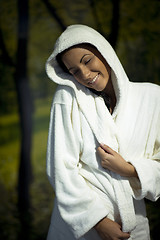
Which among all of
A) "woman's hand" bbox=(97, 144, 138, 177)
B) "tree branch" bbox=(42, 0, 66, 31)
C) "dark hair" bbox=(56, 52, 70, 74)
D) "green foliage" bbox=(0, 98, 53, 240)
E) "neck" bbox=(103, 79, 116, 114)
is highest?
"tree branch" bbox=(42, 0, 66, 31)

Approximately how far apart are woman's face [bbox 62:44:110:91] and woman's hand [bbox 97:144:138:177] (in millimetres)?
219

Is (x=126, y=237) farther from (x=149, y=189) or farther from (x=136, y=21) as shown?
(x=136, y=21)

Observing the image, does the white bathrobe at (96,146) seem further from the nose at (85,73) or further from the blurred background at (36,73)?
the blurred background at (36,73)

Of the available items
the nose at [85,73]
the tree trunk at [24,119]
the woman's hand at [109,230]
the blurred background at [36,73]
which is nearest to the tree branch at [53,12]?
the blurred background at [36,73]

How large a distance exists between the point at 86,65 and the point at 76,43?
0.26 ft

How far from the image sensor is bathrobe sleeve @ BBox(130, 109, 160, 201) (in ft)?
2.75

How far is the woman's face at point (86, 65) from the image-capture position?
2.70ft

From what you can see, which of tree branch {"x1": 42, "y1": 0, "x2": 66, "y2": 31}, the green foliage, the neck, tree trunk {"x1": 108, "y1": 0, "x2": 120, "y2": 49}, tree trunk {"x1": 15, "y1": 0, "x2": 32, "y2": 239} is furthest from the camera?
the green foliage

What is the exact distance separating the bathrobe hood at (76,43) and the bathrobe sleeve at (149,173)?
0.62ft

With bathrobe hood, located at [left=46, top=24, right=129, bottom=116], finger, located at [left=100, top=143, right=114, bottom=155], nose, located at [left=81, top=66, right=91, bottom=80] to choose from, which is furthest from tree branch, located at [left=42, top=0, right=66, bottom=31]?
finger, located at [left=100, top=143, right=114, bottom=155]

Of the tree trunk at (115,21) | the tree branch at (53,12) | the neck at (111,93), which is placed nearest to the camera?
the neck at (111,93)

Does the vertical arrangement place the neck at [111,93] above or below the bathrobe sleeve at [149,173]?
above

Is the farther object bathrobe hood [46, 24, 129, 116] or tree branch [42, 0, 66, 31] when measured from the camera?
tree branch [42, 0, 66, 31]

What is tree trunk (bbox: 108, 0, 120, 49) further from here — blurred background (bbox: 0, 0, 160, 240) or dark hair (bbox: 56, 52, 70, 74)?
dark hair (bbox: 56, 52, 70, 74)
